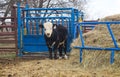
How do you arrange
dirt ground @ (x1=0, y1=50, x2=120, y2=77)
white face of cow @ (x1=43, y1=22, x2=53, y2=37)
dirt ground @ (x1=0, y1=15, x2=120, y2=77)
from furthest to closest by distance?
1. white face of cow @ (x1=43, y1=22, x2=53, y2=37)
2. dirt ground @ (x1=0, y1=15, x2=120, y2=77)
3. dirt ground @ (x1=0, y1=50, x2=120, y2=77)

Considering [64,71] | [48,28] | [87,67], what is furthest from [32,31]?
[64,71]

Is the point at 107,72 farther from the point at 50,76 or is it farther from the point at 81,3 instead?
the point at 81,3

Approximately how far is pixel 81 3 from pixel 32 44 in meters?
19.6

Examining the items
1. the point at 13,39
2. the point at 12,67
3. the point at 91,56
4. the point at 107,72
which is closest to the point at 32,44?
the point at 13,39

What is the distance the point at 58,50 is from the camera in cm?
1318

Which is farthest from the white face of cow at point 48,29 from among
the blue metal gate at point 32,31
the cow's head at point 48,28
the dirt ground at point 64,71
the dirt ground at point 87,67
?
the dirt ground at point 64,71

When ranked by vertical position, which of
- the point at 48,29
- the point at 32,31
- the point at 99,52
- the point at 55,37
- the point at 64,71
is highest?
the point at 48,29

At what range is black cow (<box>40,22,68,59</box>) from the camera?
12250 millimetres

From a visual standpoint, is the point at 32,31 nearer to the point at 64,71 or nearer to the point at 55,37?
the point at 55,37

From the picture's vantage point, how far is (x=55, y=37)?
40.7ft

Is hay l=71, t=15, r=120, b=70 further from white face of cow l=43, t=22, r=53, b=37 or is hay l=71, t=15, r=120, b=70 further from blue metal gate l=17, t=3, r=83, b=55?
blue metal gate l=17, t=3, r=83, b=55

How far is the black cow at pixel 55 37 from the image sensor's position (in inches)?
482

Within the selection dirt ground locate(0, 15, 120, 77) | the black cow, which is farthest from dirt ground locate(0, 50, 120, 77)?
the black cow

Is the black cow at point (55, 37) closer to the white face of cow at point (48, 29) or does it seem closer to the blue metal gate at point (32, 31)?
the white face of cow at point (48, 29)
